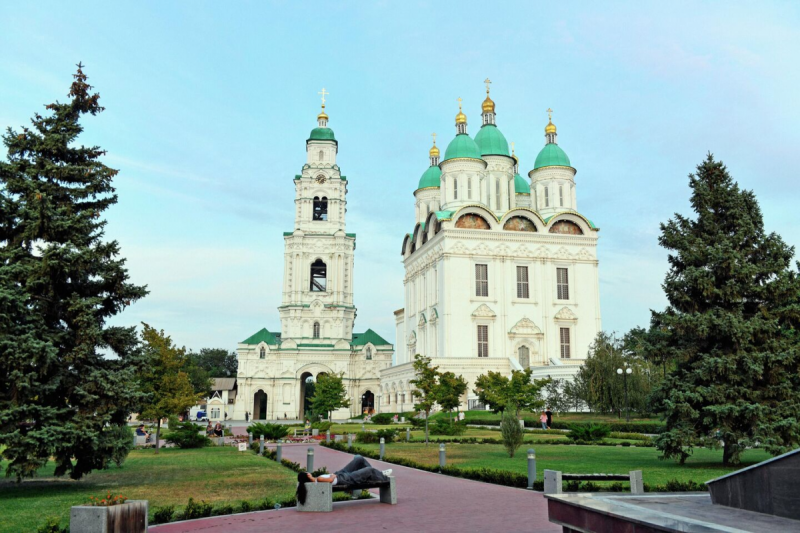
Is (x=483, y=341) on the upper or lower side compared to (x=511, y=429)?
A: upper

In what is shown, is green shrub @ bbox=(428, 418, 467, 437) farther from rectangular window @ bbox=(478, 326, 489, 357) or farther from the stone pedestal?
the stone pedestal

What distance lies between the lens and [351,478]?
12008 mm

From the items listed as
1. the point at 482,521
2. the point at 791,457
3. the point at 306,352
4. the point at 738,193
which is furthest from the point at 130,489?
the point at 306,352

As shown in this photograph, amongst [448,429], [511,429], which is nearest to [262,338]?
[448,429]

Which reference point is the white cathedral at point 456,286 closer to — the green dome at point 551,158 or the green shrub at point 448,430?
the green dome at point 551,158

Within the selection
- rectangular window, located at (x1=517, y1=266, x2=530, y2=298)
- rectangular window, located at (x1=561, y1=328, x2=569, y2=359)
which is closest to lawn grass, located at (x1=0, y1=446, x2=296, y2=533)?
rectangular window, located at (x1=517, y1=266, x2=530, y2=298)

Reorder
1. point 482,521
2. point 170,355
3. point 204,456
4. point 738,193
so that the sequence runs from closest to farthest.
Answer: point 482,521 < point 738,193 < point 204,456 < point 170,355

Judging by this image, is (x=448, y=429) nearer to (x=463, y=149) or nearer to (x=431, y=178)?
(x=463, y=149)

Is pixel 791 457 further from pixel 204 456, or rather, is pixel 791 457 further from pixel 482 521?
pixel 204 456

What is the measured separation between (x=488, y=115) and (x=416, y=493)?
183 ft

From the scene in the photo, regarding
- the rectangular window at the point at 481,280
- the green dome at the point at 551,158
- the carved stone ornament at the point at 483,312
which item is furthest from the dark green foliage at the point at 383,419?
the green dome at the point at 551,158

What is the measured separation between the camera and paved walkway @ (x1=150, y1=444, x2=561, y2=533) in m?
9.91

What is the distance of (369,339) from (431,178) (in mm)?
18168

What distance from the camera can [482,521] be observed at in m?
10.4
